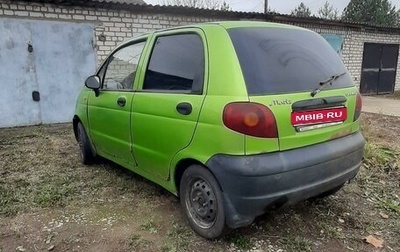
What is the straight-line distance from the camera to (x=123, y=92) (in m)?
3.25

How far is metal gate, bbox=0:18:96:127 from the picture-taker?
6.65 meters

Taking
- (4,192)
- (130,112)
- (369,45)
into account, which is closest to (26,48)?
(4,192)

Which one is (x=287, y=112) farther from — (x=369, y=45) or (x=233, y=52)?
(x=369, y=45)

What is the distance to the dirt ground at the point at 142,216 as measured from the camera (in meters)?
2.54

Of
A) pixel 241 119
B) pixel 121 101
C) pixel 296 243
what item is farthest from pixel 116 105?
pixel 296 243

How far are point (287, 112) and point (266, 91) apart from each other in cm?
20

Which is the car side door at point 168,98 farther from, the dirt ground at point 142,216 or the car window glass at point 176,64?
the dirt ground at point 142,216

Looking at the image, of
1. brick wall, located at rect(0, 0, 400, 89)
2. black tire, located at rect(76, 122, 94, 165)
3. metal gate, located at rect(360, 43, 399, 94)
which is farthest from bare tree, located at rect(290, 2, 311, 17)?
black tire, located at rect(76, 122, 94, 165)

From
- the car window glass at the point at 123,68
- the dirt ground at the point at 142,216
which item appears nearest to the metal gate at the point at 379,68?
the dirt ground at the point at 142,216

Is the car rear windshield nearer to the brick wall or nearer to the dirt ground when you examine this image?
the dirt ground

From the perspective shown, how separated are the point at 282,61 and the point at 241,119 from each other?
58 cm

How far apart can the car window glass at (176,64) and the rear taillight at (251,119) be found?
15.7 inches

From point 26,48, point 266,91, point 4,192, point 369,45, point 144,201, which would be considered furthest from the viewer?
point 369,45

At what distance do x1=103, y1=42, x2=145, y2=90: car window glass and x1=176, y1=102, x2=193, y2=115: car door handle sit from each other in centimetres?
84
